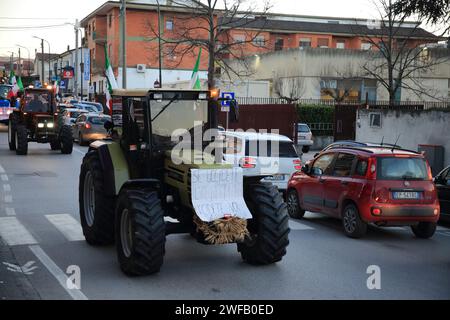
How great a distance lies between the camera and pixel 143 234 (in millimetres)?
7695

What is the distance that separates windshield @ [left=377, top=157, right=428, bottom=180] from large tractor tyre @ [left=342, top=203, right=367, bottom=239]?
76 centimetres

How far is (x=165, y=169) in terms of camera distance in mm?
8828

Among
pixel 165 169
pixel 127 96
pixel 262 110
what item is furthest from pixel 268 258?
pixel 262 110

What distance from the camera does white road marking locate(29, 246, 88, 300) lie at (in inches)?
284

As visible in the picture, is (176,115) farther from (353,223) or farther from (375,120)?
(375,120)

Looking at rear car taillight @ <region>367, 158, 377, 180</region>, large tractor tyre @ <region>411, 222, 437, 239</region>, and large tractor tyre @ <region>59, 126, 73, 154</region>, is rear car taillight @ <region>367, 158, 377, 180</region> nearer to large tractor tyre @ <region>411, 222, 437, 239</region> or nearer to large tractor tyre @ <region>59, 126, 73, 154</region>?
large tractor tyre @ <region>411, 222, 437, 239</region>

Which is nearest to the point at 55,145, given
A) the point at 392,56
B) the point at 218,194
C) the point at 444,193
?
the point at 444,193

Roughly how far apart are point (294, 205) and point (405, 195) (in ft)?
9.98

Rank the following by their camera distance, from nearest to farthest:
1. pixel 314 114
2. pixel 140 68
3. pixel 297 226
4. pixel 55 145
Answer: pixel 297 226 < pixel 55 145 < pixel 314 114 < pixel 140 68

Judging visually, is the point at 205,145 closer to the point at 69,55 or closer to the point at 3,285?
the point at 3,285

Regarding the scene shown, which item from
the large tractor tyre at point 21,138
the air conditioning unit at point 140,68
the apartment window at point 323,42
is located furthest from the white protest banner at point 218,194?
the apartment window at point 323,42

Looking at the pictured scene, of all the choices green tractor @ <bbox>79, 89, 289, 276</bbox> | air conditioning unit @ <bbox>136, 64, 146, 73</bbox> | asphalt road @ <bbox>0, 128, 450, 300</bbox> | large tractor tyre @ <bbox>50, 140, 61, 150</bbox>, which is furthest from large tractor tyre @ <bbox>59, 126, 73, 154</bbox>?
air conditioning unit @ <bbox>136, 64, 146, 73</bbox>

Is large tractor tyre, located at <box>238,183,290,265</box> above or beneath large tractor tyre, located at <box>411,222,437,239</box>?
above

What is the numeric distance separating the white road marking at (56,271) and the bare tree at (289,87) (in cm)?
3176
